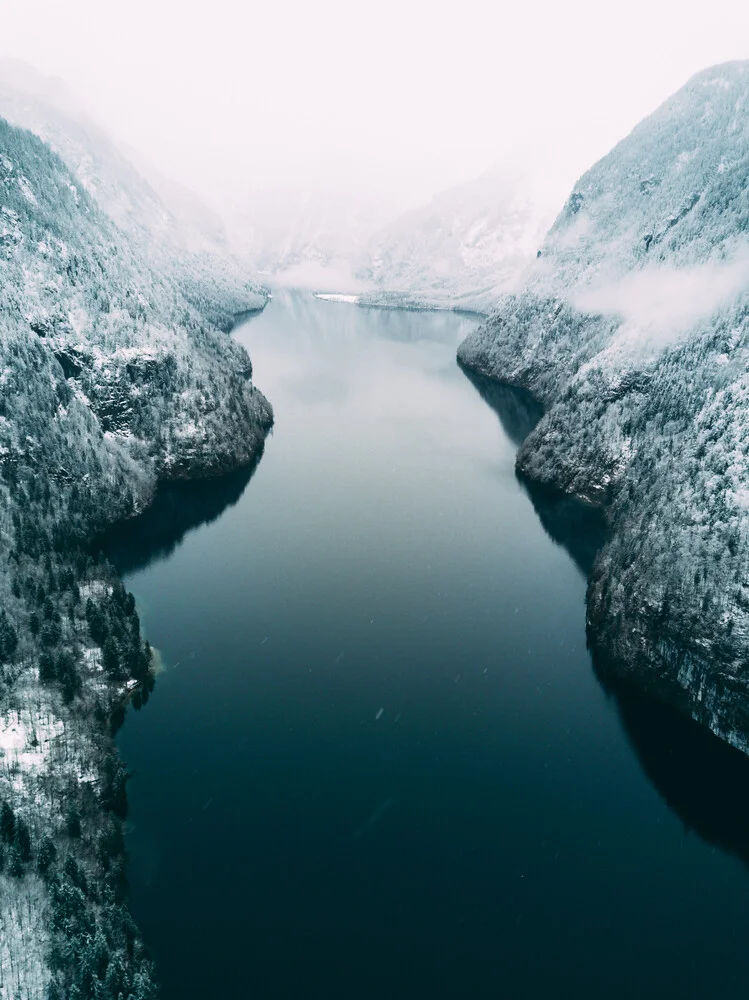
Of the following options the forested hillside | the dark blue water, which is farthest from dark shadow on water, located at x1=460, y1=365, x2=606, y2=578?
the forested hillside

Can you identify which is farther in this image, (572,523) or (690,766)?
(572,523)

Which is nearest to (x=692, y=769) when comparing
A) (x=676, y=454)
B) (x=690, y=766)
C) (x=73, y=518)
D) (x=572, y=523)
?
(x=690, y=766)

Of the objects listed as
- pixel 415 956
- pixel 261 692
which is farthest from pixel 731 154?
pixel 415 956

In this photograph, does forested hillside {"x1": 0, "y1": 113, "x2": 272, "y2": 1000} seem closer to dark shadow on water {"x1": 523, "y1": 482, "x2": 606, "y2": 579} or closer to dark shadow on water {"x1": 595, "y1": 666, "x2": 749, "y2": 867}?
dark shadow on water {"x1": 595, "y1": 666, "x2": 749, "y2": 867}

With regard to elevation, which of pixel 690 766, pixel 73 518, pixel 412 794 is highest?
pixel 690 766

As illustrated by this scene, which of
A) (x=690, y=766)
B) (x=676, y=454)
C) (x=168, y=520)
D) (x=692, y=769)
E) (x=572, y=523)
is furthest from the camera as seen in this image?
(x=168, y=520)

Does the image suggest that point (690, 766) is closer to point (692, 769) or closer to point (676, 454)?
point (692, 769)
